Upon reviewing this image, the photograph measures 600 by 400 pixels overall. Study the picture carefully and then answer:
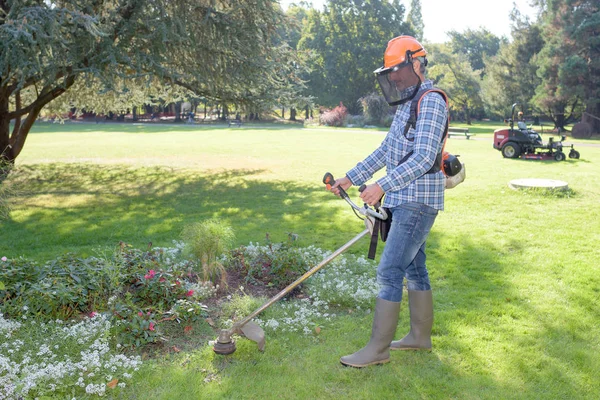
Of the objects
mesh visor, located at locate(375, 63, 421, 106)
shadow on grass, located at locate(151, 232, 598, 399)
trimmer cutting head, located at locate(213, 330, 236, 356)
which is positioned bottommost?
shadow on grass, located at locate(151, 232, 598, 399)

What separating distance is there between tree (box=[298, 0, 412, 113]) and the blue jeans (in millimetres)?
56229

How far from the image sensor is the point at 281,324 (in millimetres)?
4953

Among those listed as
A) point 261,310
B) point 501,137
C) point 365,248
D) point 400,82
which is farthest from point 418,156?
point 501,137

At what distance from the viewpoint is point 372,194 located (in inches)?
145

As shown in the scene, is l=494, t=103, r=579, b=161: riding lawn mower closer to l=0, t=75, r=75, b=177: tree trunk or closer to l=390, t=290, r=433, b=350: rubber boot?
l=0, t=75, r=75, b=177: tree trunk

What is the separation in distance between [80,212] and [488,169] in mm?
12087

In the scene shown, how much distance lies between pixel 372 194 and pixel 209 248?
8.90 ft

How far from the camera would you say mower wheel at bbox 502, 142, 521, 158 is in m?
19.9

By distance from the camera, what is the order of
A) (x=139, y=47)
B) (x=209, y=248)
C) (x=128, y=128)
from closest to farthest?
(x=209, y=248), (x=139, y=47), (x=128, y=128)

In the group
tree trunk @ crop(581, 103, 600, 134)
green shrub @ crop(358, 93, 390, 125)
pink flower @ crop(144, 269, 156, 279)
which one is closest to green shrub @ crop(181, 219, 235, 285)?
pink flower @ crop(144, 269, 156, 279)

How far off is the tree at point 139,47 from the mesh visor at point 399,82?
338 inches

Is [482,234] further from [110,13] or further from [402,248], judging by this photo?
[110,13]

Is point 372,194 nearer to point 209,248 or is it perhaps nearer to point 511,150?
point 209,248

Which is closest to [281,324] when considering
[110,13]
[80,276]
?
[80,276]
